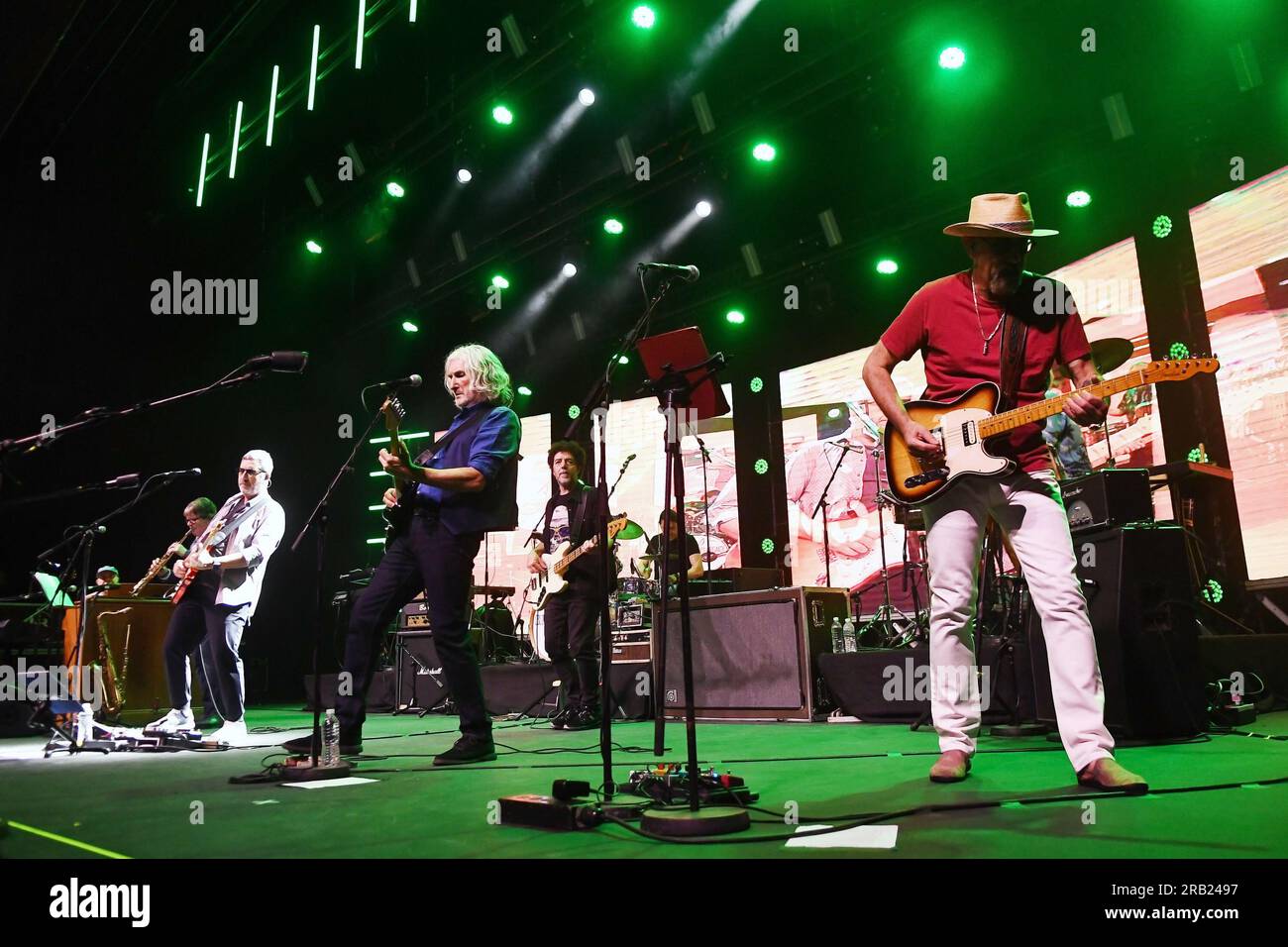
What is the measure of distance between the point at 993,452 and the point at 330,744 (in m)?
3.04

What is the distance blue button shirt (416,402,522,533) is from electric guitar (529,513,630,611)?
6.31 ft

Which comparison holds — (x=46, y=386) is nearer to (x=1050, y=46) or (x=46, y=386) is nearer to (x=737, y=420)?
(x=737, y=420)

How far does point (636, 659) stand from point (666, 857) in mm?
5806

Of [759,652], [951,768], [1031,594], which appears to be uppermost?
[1031,594]

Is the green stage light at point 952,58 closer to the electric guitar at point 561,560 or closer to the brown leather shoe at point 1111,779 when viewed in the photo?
the electric guitar at point 561,560

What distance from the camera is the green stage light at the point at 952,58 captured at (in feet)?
25.1

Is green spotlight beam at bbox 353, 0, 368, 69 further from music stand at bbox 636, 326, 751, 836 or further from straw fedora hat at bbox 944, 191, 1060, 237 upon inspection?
straw fedora hat at bbox 944, 191, 1060, 237

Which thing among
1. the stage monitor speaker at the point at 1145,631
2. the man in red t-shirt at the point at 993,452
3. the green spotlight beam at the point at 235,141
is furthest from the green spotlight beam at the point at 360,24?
the stage monitor speaker at the point at 1145,631

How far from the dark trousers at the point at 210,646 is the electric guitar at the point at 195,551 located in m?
0.06

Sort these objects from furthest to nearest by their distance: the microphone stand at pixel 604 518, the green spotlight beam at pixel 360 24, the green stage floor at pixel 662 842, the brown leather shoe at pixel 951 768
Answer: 1. the green spotlight beam at pixel 360 24
2. the brown leather shoe at pixel 951 768
3. the microphone stand at pixel 604 518
4. the green stage floor at pixel 662 842

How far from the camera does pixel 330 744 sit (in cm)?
388

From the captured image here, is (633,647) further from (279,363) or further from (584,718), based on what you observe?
(279,363)

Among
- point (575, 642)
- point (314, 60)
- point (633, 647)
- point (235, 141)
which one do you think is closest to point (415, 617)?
point (633, 647)

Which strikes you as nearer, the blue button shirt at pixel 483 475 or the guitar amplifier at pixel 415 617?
the blue button shirt at pixel 483 475
